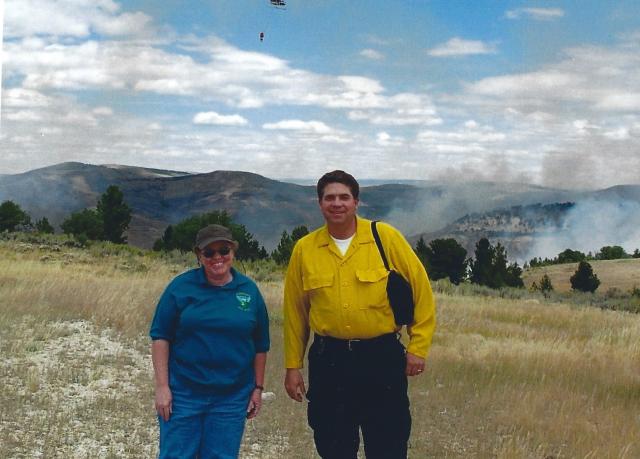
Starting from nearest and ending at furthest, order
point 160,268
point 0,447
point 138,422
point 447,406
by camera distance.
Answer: point 0,447 < point 138,422 < point 447,406 < point 160,268

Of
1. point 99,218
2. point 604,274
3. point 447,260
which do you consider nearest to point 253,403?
point 447,260

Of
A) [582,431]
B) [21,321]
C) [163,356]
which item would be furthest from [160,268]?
[163,356]

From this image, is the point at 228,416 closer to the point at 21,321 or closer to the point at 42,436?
the point at 42,436

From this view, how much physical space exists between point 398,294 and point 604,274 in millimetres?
59458

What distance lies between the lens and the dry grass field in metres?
6.06

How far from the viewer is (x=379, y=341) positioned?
3836 mm

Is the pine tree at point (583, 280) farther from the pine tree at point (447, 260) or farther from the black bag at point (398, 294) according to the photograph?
the black bag at point (398, 294)

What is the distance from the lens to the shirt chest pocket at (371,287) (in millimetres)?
3723

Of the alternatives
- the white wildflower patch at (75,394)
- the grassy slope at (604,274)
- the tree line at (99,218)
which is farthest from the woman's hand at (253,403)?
the tree line at (99,218)

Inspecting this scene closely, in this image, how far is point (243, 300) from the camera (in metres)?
3.71

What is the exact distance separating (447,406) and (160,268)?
1496 cm

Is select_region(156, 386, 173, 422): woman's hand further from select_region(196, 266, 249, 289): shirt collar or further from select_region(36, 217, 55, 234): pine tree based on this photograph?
select_region(36, 217, 55, 234): pine tree

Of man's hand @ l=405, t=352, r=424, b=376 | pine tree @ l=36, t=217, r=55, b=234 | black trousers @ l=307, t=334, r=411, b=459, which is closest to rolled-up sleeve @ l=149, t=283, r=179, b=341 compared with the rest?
black trousers @ l=307, t=334, r=411, b=459

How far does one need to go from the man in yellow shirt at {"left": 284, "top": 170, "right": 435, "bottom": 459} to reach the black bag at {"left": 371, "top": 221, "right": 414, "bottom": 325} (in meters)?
0.03
